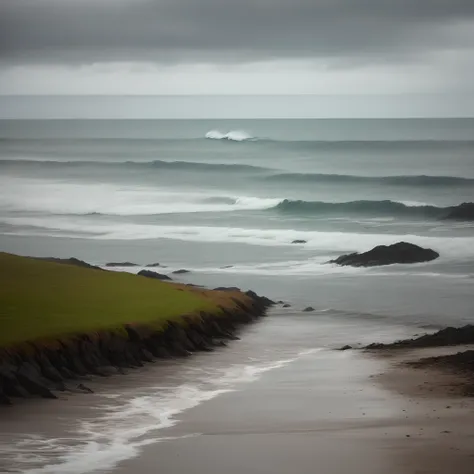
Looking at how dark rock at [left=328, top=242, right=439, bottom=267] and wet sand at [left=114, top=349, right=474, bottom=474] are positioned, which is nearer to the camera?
wet sand at [left=114, top=349, right=474, bottom=474]

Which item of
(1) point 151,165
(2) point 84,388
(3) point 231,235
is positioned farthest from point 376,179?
(2) point 84,388

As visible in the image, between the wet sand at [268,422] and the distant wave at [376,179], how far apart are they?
14327 mm

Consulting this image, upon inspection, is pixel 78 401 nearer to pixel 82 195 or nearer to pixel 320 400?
pixel 320 400

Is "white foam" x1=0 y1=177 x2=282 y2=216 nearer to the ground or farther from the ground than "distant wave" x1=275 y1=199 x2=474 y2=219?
farther from the ground

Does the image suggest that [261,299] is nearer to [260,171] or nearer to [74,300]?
[74,300]

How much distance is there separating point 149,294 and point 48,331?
2.96 m

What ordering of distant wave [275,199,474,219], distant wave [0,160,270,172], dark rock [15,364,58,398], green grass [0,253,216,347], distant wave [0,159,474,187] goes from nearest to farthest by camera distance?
1. dark rock [15,364,58,398]
2. green grass [0,253,216,347]
3. distant wave [275,199,474,219]
4. distant wave [0,159,474,187]
5. distant wave [0,160,270,172]

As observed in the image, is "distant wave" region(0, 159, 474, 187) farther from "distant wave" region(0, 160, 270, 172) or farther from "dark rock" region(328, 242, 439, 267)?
"dark rock" region(328, 242, 439, 267)

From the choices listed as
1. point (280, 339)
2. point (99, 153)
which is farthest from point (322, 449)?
point (99, 153)

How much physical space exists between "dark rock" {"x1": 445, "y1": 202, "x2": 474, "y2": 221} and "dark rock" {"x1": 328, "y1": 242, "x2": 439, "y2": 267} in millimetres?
2955

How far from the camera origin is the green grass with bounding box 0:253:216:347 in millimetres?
9898

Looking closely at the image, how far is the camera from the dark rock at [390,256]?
17.3m

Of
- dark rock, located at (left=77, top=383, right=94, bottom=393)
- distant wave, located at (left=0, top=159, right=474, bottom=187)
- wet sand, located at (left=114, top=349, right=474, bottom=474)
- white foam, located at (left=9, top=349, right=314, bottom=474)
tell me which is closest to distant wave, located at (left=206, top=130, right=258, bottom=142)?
distant wave, located at (left=0, top=159, right=474, bottom=187)

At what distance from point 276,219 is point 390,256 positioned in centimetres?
572
